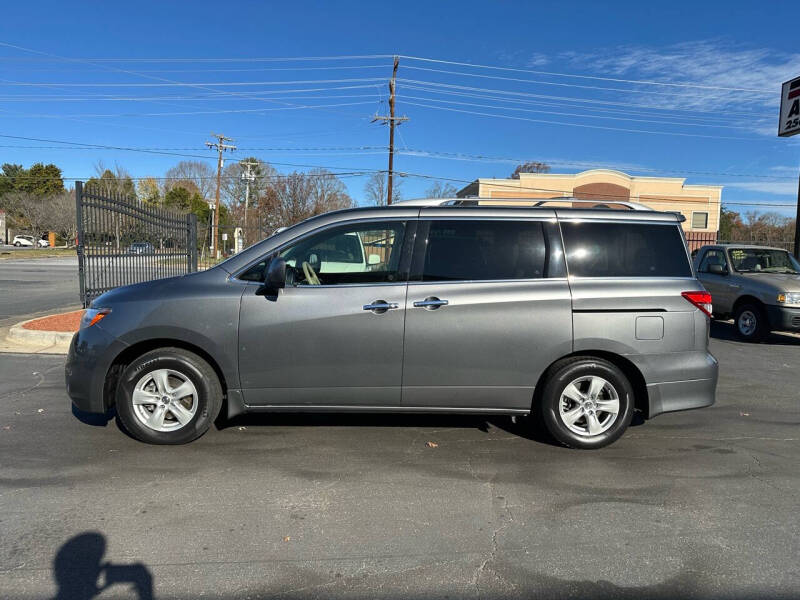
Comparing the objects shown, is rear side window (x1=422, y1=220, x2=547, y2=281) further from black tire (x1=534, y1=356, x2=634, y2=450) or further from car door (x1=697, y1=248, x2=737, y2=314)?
car door (x1=697, y1=248, x2=737, y2=314)

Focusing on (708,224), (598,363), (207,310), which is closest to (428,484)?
(598,363)

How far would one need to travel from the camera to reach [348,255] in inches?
182

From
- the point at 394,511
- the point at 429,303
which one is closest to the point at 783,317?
the point at 429,303

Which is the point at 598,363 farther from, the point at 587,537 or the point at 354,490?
the point at 354,490

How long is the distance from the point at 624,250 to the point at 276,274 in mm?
2846

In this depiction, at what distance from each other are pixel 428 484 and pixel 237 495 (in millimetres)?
1307

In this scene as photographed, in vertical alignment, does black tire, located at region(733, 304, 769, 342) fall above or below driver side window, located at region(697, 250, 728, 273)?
below

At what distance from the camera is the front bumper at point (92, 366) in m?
4.39

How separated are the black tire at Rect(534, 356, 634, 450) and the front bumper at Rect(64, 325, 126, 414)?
11.1ft

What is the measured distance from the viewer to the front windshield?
11109 mm

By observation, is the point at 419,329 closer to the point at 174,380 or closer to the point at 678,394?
the point at 174,380

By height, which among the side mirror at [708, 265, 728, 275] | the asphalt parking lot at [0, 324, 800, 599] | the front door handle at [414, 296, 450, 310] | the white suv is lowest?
the asphalt parking lot at [0, 324, 800, 599]

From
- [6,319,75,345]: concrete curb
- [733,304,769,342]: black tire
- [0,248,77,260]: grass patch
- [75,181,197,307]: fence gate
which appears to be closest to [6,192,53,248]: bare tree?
[0,248,77,260]: grass patch

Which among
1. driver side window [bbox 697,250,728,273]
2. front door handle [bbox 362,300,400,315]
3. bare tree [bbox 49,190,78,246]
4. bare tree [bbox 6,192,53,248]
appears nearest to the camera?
front door handle [bbox 362,300,400,315]
